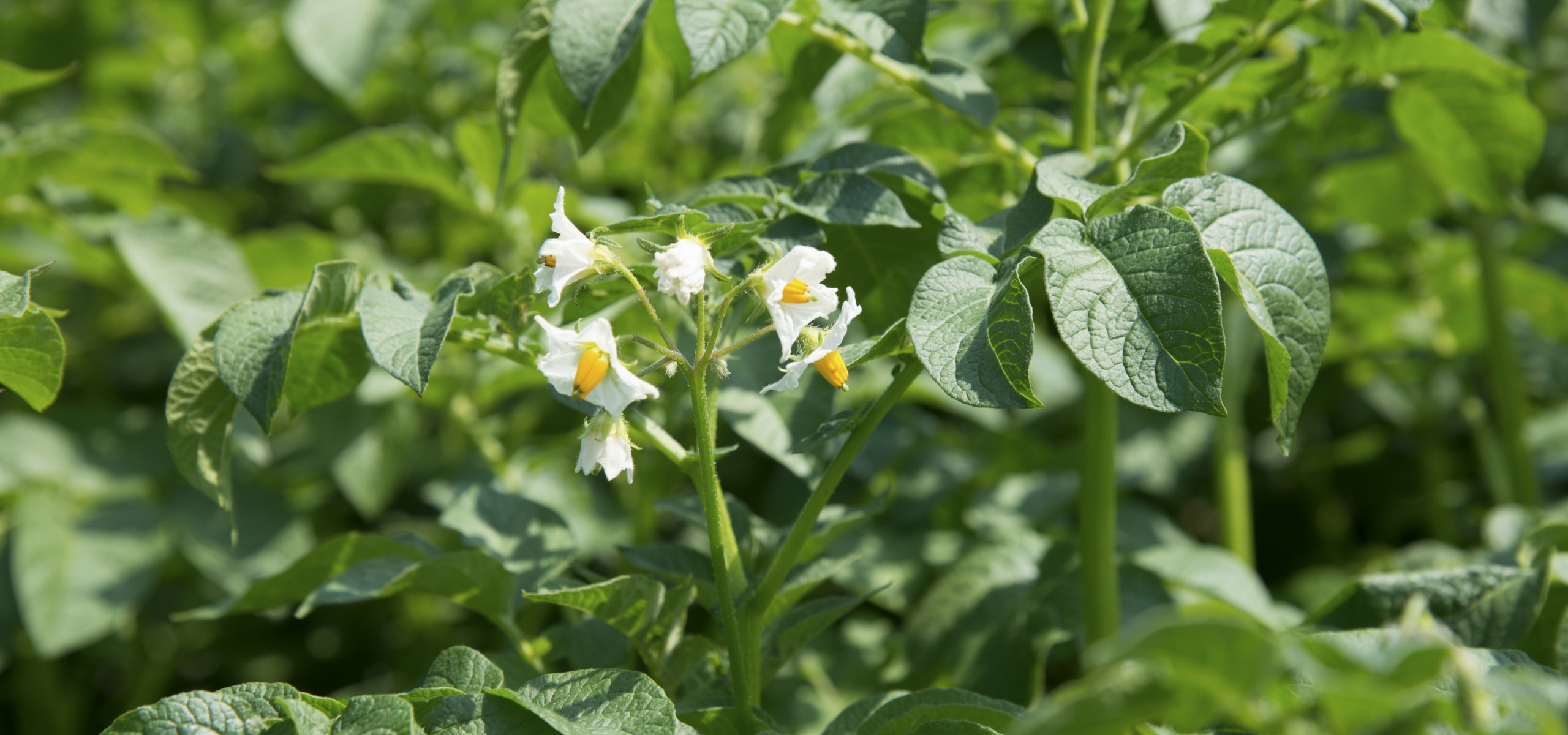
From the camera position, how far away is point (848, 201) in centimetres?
100

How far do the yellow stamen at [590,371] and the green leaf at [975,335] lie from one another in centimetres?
23

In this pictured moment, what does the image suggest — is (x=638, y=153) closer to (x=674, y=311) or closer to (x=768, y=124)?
(x=768, y=124)

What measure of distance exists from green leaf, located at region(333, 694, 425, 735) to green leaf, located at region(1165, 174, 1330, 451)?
69 cm

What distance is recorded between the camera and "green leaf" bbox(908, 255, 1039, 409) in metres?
0.78

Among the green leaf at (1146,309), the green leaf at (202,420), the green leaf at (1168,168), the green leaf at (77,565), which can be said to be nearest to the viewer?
the green leaf at (1146,309)

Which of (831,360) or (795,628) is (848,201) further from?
(795,628)

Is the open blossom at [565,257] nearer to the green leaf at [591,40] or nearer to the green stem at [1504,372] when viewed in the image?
the green leaf at [591,40]

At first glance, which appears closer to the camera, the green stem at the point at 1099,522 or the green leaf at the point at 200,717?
the green leaf at the point at 200,717

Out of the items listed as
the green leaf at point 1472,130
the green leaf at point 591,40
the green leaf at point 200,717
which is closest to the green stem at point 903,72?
the green leaf at point 591,40

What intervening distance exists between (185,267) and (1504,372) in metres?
2.07

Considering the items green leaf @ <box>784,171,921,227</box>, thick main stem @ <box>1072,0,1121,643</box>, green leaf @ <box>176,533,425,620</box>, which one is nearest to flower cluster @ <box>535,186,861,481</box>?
green leaf @ <box>784,171,921,227</box>

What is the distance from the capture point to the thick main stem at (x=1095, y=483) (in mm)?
1219

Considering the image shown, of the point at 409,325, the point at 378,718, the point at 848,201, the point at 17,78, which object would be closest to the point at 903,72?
the point at 848,201

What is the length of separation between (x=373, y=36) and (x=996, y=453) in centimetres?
118
